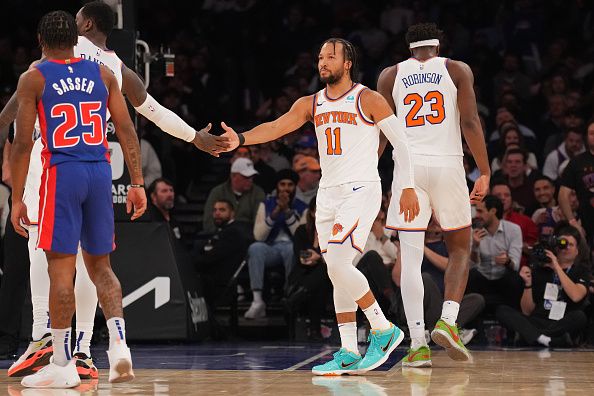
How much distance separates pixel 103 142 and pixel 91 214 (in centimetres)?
42

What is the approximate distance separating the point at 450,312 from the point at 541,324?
2808 mm

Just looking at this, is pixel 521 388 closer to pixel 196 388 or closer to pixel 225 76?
pixel 196 388

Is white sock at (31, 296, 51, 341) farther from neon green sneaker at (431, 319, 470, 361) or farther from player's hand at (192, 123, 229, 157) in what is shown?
neon green sneaker at (431, 319, 470, 361)

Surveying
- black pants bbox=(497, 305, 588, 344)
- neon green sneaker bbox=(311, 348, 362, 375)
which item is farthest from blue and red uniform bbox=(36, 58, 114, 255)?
black pants bbox=(497, 305, 588, 344)

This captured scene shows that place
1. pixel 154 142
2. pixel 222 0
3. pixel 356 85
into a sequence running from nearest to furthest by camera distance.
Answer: pixel 356 85
pixel 154 142
pixel 222 0

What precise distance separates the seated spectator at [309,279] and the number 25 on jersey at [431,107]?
113 inches

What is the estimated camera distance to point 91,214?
650cm

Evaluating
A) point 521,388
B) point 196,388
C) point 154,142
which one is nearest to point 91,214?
point 196,388

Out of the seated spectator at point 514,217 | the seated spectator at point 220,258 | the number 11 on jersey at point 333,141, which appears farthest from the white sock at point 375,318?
the seated spectator at point 514,217

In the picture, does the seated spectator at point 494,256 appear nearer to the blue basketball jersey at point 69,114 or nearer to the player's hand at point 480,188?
the player's hand at point 480,188

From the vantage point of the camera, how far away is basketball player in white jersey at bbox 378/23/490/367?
26.4ft

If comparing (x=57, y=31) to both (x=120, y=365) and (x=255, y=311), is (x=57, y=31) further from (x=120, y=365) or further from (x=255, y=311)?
(x=255, y=311)

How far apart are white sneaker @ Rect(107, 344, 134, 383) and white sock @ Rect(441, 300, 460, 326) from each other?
2.48 meters

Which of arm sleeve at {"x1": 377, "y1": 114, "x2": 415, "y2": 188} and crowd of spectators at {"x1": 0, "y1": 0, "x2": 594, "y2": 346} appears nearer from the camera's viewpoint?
arm sleeve at {"x1": 377, "y1": 114, "x2": 415, "y2": 188}
